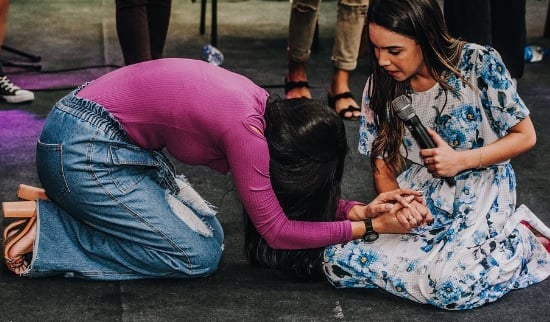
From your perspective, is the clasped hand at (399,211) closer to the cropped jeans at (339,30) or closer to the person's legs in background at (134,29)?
the person's legs in background at (134,29)

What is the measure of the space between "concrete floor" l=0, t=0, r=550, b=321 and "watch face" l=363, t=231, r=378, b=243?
0.11 meters

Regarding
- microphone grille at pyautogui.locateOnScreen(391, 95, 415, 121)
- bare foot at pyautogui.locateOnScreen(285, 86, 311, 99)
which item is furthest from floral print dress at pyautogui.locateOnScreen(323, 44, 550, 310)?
bare foot at pyautogui.locateOnScreen(285, 86, 311, 99)

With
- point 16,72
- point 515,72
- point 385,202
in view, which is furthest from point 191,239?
point 16,72

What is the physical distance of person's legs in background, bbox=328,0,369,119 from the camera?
9.68ft

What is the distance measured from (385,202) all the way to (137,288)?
1.79 ft

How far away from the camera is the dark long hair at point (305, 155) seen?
1.68 m

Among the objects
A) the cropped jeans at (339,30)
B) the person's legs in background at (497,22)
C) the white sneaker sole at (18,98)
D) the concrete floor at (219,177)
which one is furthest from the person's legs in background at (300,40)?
the white sneaker sole at (18,98)

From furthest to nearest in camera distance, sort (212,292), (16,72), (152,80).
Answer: (16,72)
(212,292)
(152,80)

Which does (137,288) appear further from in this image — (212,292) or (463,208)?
(463,208)

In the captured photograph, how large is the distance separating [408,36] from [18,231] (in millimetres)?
928

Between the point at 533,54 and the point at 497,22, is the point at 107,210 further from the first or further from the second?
the point at 533,54

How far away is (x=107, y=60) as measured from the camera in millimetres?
3535

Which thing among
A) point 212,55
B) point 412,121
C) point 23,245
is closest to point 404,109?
point 412,121

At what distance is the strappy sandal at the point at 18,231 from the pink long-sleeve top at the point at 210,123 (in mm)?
286
